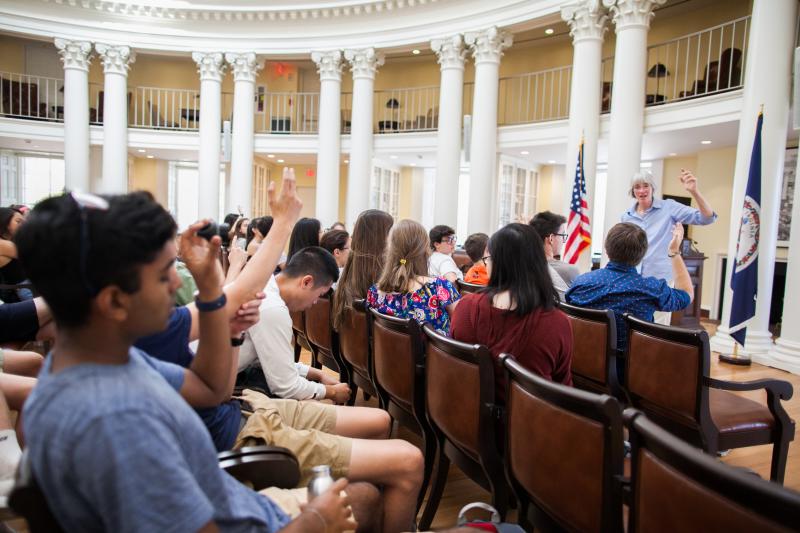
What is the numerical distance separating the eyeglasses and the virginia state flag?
574cm

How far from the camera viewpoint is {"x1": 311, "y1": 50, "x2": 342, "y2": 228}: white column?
11469 mm

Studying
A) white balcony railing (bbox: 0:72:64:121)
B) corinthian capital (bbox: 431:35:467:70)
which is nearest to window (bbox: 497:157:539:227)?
corinthian capital (bbox: 431:35:467:70)

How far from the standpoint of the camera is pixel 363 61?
1120cm

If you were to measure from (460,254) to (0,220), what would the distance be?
5448 millimetres

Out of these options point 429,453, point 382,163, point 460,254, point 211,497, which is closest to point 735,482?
point 211,497

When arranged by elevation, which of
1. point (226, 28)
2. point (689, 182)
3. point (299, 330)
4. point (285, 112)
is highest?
point (226, 28)

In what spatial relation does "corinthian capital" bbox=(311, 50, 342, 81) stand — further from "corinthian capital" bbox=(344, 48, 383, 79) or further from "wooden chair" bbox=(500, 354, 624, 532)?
"wooden chair" bbox=(500, 354, 624, 532)

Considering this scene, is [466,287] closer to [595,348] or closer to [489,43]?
[595,348]

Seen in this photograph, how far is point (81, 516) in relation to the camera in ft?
2.62

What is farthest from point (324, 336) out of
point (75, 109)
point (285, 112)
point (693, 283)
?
point (285, 112)

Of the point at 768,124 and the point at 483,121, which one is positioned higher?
the point at 483,121

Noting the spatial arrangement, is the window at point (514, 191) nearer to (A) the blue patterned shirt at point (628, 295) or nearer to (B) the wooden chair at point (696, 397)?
(A) the blue patterned shirt at point (628, 295)

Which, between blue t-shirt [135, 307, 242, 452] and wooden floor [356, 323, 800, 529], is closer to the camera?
blue t-shirt [135, 307, 242, 452]

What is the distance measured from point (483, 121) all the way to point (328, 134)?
3585 millimetres
